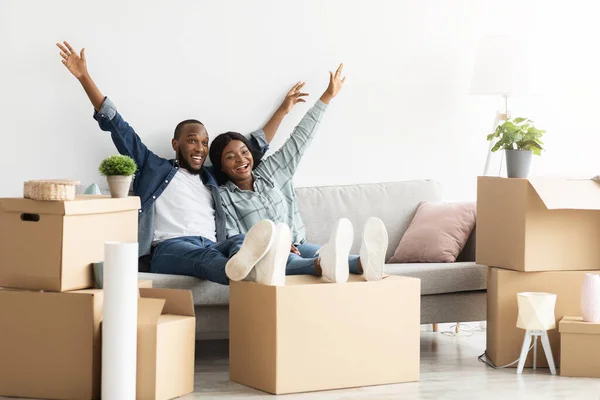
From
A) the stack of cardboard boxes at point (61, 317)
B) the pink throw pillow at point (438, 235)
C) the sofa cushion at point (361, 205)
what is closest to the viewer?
the stack of cardboard boxes at point (61, 317)

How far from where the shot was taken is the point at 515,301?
3.62 m

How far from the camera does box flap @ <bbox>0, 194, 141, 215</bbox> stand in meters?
2.96

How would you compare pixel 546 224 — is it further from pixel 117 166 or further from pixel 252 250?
pixel 117 166

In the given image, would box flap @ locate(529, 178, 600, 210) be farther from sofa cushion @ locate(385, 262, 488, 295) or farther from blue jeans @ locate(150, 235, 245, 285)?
blue jeans @ locate(150, 235, 245, 285)

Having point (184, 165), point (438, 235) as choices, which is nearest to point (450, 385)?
point (438, 235)

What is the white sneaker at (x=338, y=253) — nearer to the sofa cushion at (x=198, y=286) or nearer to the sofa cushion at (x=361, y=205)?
the sofa cushion at (x=198, y=286)

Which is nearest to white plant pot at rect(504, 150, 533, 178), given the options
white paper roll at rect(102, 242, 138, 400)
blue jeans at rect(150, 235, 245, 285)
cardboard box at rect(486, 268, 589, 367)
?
cardboard box at rect(486, 268, 589, 367)

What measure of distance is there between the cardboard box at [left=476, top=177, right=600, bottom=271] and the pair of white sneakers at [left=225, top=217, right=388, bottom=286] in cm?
65

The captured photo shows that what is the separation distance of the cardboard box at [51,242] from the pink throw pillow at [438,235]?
5.06ft

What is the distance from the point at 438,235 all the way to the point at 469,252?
0.64 feet

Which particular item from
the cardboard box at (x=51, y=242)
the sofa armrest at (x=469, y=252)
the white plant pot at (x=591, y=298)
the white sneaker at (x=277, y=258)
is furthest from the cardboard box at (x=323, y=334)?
the sofa armrest at (x=469, y=252)

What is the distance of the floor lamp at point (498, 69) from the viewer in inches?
172

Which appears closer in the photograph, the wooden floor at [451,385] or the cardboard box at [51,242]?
the cardboard box at [51,242]

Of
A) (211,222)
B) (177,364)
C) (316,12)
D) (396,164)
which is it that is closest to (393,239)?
(396,164)
